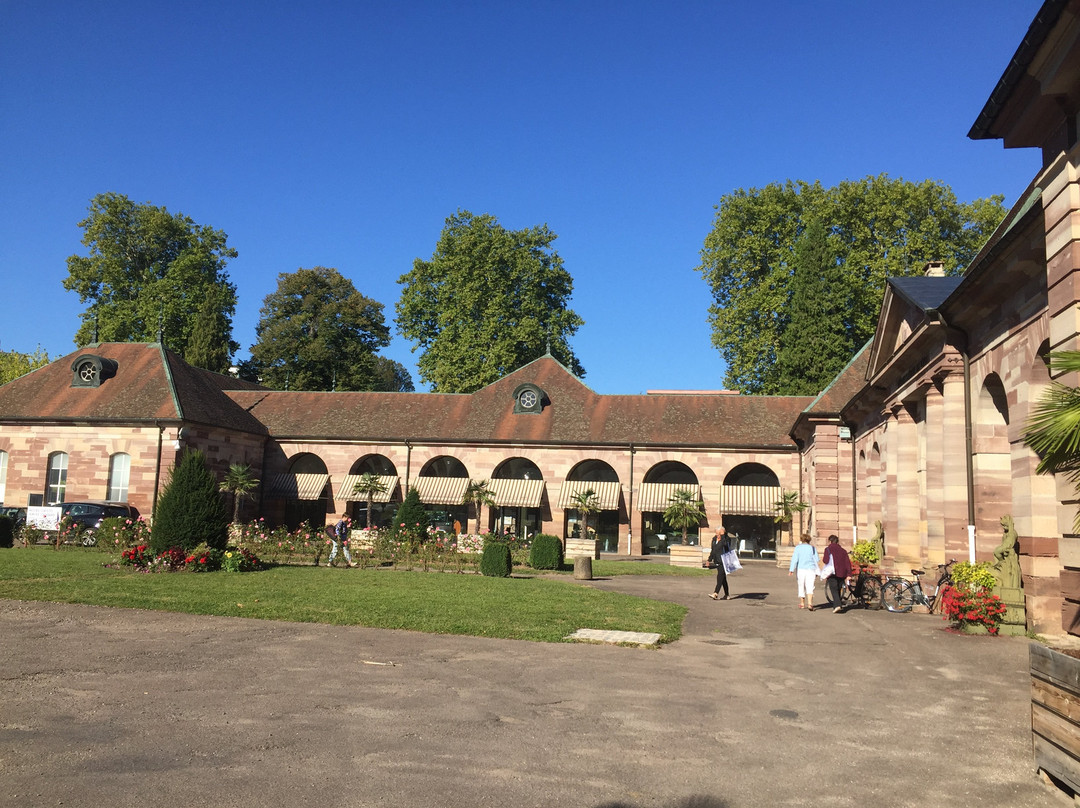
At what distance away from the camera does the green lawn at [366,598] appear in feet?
42.4

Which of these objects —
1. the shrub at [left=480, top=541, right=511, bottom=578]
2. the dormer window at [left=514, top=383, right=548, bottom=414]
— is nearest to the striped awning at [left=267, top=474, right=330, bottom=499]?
the dormer window at [left=514, top=383, right=548, bottom=414]

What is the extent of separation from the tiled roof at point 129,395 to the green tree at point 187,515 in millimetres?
15301

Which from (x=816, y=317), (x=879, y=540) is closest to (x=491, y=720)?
(x=879, y=540)

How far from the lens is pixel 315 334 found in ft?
175

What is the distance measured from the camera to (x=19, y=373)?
58.3m

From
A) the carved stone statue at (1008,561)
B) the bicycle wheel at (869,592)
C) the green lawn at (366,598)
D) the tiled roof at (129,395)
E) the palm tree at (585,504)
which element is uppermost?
the tiled roof at (129,395)

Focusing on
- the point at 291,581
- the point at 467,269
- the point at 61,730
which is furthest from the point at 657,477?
the point at 61,730

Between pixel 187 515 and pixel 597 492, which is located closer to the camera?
pixel 187 515

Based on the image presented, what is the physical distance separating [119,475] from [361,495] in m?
10.4

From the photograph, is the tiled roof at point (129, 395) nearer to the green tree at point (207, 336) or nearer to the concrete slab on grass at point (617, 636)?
the green tree at point (207, 336)

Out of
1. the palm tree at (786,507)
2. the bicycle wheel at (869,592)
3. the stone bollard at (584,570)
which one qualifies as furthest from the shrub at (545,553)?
the palm tree at (786,507)

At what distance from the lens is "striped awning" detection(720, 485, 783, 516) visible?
35.8m

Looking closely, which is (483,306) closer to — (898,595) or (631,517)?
(631,517)

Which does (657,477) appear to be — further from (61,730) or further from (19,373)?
(19,373)
